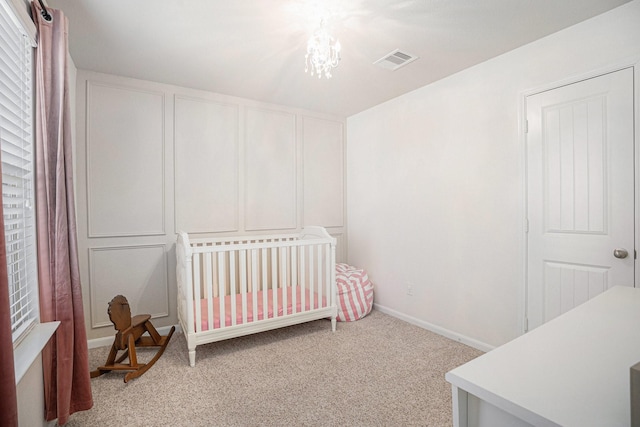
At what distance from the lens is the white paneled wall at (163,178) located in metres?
2.68

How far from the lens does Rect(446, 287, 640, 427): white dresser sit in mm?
595

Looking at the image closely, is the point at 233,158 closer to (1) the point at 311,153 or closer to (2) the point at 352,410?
(1) the point at 311,153

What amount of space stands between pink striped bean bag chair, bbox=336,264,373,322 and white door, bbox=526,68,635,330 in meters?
1.48

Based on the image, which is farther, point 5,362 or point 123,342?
point 123,342

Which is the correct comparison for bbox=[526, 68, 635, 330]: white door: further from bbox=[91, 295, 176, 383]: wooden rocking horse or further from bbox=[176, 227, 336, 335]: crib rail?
bbox=[91, 295, 176, 383]: wooden rocking horse

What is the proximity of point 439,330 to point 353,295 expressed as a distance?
850 millimetres

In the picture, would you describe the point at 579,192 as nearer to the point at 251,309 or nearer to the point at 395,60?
the point at 395,60

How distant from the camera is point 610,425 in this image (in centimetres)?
55

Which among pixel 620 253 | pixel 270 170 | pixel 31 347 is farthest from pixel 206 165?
pixel 620 253

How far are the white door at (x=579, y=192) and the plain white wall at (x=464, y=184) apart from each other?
0.10 m

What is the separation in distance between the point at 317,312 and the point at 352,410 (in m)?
1.17

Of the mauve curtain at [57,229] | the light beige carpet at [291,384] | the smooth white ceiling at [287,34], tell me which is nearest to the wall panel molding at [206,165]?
the smooth white ceiling at [287,34]

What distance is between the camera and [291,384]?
6.81 ft

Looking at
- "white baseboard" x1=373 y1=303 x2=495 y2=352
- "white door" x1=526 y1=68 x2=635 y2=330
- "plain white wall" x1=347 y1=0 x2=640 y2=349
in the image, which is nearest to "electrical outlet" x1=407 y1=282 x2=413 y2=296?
"plain white wall" x1=347 y1=0 x2=640 y2=349
